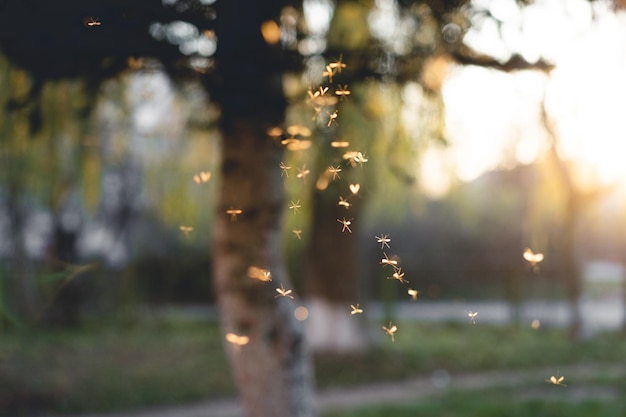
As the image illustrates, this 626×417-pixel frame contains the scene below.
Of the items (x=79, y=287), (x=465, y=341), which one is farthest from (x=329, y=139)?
(x=79, y=287)

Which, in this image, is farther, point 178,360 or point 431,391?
point 178,360

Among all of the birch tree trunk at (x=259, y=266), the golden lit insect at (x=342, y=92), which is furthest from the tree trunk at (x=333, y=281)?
the golden lit insect at (x=342, y=92)

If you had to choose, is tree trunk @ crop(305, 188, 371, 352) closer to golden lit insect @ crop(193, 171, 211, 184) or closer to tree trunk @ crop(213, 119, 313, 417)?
tree trunk @ crop(213, 119, 313, 417)

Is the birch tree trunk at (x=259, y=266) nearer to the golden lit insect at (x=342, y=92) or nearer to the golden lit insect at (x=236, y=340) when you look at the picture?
the golden lit insect at (x=236, y=340)

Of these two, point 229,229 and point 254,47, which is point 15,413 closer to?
point 229,229

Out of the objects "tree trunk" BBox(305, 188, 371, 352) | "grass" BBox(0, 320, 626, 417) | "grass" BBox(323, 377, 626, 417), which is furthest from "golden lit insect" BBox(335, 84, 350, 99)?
"tree trunk" BBox(305, 188, 371, 352)

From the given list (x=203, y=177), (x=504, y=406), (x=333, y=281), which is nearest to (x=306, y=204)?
(x=333, y=281)

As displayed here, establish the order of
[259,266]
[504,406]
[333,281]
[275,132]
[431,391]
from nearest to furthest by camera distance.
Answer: [275,132] → [259,266] → [504,406] → [431,391] → [333,281]

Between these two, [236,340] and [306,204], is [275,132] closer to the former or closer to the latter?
[236,340]
